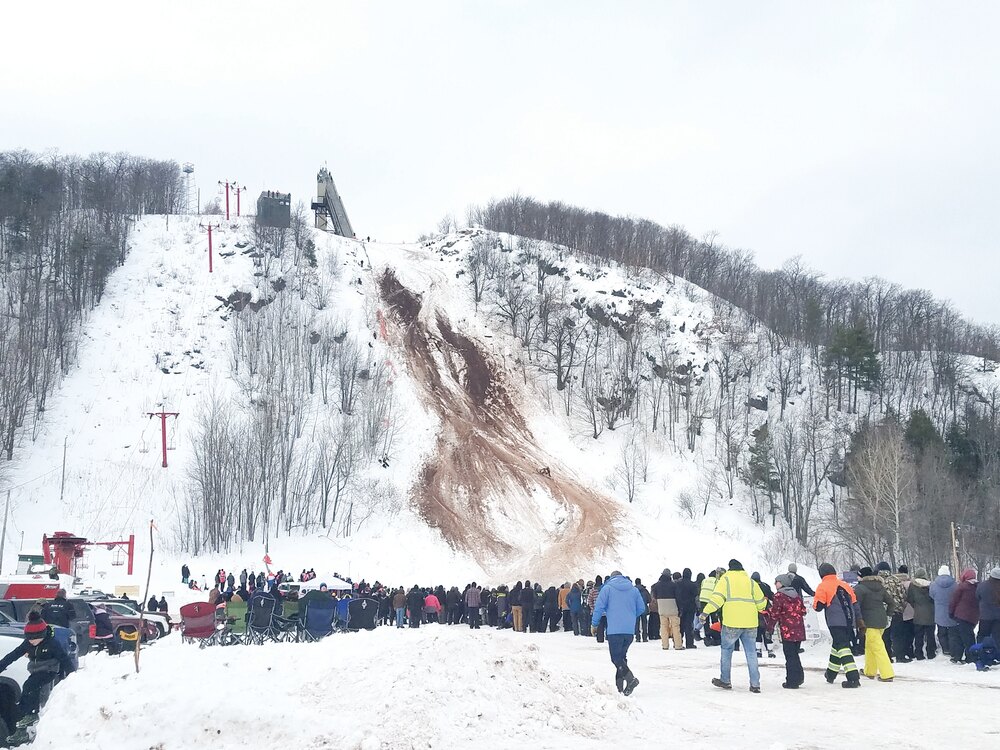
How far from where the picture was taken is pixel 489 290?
7956 centimetres

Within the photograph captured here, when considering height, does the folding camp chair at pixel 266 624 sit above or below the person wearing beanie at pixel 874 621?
below

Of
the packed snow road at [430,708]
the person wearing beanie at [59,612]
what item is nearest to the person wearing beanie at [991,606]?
the packed snow road at [430,708]

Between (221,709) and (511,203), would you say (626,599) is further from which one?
(511,203)

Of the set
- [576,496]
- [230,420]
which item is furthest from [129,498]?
[576,496]

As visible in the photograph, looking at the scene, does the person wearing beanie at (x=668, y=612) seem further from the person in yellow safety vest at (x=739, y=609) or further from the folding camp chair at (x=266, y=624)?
the folding camp chair at (x=266, y=624)

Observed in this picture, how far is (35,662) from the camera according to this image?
9758 millimetres

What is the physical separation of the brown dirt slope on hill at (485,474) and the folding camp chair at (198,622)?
28.9m

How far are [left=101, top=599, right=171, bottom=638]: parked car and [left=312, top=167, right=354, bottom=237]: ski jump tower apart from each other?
66539mm

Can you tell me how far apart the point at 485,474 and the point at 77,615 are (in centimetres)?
3637

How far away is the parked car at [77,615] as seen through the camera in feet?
53.8

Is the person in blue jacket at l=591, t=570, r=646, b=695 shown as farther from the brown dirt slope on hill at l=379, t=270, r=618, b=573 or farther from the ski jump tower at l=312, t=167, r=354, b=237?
the ski jump tower at l=312, t=167, r=354, b=237

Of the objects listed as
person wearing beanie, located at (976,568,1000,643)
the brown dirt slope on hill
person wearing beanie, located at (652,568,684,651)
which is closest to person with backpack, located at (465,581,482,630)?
person wearing beanie, located at (652,568,684,651)

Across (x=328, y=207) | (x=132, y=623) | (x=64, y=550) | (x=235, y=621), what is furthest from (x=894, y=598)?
(x=328, y=207)

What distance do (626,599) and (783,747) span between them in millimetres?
4083
